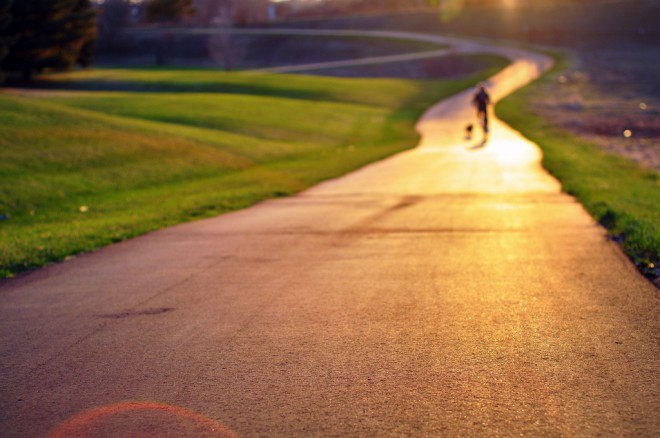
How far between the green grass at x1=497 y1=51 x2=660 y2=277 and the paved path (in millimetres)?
395

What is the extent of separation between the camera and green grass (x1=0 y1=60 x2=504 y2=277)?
13.9m

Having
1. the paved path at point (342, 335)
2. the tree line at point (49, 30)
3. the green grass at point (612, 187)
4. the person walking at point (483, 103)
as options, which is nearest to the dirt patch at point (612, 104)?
the green grass at point (612, 187)

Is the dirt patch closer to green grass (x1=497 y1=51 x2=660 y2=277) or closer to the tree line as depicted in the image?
green grass (x1=497 y1=51 x2=660 y2=277)

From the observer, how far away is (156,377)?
222 inches

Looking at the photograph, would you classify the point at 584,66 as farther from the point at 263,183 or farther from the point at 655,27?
the point at 263,183

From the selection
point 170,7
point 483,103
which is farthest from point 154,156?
point 170,7

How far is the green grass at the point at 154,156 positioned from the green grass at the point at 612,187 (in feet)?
18.6

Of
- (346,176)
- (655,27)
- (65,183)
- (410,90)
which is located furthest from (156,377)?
(655,27)

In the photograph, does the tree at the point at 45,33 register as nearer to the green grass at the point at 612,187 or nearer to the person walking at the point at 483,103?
the person walking at the point at 483,103

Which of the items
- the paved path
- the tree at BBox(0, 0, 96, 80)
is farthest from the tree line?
the paved path

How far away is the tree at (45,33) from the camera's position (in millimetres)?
48250

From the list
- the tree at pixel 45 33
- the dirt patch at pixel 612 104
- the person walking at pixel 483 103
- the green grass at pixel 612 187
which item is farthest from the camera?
the tree at pixel 45 33

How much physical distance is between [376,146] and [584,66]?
37537 millimetres

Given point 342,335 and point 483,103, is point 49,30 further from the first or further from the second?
point 342,335
